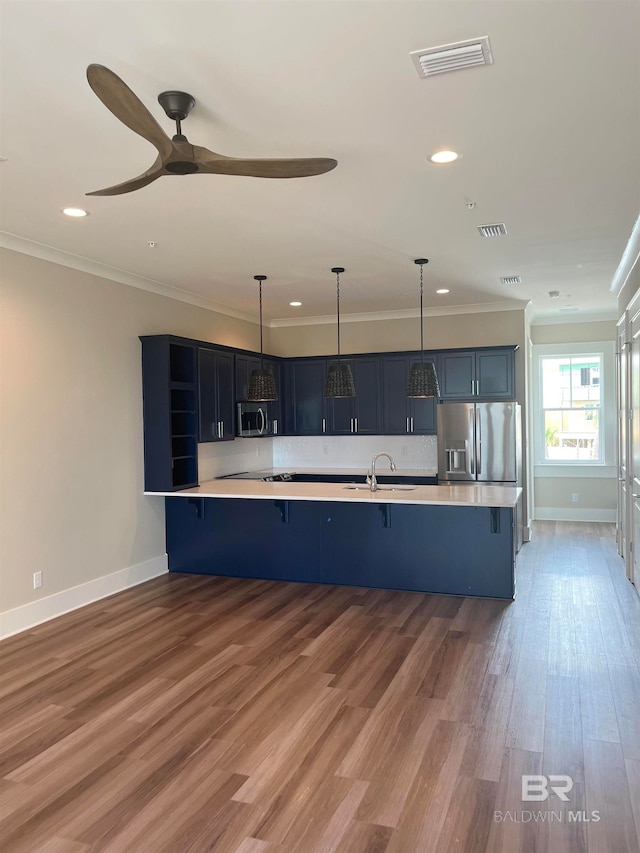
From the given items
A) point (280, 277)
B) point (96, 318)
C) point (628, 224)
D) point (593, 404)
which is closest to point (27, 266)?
point (96, 318)

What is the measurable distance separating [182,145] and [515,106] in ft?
4.74

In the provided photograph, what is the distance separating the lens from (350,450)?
8688mm

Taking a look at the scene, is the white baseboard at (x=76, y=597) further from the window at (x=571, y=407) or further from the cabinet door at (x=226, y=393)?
the window at (x=571, y=407)

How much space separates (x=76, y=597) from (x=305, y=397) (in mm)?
4110

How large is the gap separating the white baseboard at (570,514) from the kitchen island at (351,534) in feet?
13.4

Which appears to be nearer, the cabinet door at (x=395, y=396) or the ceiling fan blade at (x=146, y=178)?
the ceiling fan blade at (x=146, y=178)

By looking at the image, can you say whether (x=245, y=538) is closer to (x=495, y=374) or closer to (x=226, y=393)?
(x=226, y=393)

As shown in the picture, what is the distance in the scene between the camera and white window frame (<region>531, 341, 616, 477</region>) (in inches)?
361

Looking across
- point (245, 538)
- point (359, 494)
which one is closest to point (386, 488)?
point (359, 494)

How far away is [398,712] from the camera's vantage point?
3381 millimetres

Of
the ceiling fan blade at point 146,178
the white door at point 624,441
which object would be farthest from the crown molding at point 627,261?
the ceiling fan blade at point 146,178

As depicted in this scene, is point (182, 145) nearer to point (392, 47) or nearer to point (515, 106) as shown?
point (392, 47)

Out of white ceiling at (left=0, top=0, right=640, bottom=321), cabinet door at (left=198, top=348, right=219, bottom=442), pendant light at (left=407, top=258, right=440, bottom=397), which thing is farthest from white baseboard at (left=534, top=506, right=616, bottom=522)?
cabinet door at (left=198, top=348, right=219, bottom=442)

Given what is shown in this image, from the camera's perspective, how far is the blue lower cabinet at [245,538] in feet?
19.8
